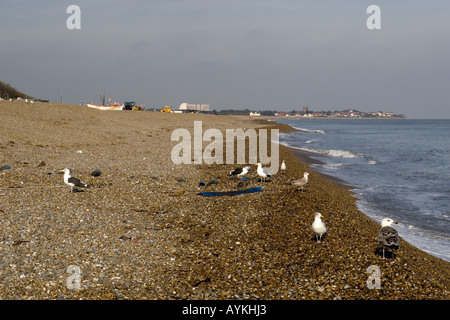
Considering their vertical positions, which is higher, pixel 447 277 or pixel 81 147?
pixel 81 147

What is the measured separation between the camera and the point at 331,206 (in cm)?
1261

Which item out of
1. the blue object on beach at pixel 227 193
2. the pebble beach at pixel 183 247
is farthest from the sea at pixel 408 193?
the blue object on beach at pixel 227 193

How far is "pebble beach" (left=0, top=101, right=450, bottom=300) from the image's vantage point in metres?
7.28

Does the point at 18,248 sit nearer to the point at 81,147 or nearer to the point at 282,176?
the point at 282,176

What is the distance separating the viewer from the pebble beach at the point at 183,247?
7.28 meters

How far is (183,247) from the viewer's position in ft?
30.5

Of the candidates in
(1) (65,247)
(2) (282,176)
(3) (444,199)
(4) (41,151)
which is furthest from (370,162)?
(1) (65,247)

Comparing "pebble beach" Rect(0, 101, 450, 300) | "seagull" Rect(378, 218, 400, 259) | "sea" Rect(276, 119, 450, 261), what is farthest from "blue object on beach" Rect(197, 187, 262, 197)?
"seagull" Rect(378, 218, 400, 259)

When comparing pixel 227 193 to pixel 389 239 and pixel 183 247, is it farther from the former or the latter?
pixel 389 239

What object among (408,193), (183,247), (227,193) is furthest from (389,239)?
(408,193)

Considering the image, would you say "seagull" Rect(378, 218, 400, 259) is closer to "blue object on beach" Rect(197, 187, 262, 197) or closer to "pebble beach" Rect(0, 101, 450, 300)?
"pebble beach" Rect(0, 101, 450, 300)

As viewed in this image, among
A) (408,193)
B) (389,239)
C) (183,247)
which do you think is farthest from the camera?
(408,193)

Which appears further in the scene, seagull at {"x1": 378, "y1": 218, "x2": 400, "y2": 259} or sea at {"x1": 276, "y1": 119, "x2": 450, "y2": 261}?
sea at {"x1": 276, "y1": 119, "x2": 450, "y2": 261}
